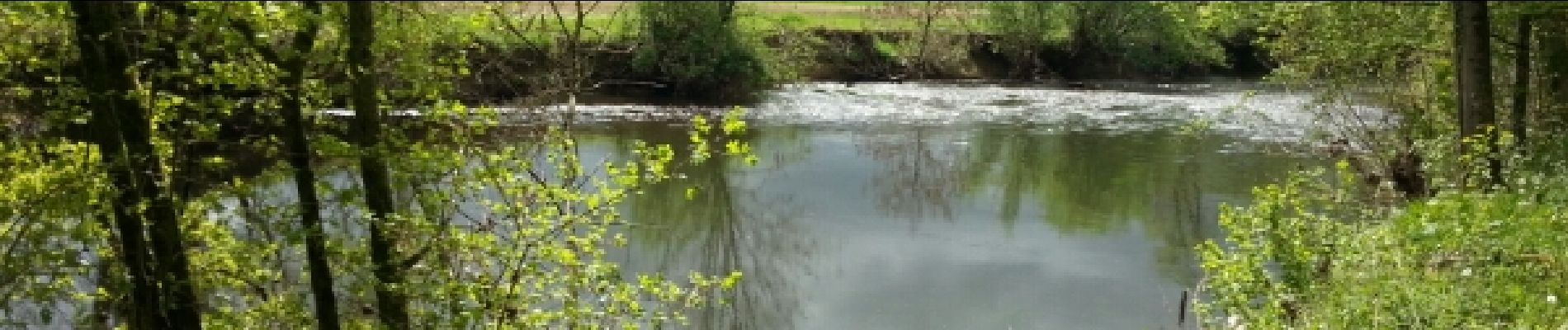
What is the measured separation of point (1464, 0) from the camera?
44.5 ft

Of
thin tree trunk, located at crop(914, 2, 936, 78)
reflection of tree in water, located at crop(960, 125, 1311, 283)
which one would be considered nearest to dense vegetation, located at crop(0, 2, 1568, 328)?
reflection of tree in water, located at crop(960, 125, 1311, 283)

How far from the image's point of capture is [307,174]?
7750 mm

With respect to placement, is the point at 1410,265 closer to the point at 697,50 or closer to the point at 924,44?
the point at 697,50

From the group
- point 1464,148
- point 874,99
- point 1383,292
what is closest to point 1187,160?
point 1464,148

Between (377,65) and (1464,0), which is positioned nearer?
(377,65)

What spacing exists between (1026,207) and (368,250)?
16819 millimetres

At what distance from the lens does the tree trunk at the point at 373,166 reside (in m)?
7.19

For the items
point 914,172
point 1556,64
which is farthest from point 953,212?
point 1556,64

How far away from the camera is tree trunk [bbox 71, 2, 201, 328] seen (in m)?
6.27

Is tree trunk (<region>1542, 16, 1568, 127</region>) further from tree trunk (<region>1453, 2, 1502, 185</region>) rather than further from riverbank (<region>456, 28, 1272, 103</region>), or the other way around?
riverbank (<region>456, 28, 1272, 103</region>)

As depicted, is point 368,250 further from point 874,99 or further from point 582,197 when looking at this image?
point 874,99

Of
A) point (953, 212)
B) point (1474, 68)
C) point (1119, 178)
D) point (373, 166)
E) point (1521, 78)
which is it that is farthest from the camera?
point (1119, 178)

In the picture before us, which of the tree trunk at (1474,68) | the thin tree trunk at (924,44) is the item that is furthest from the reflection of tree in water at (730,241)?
the thin tree trunk at (924,44)

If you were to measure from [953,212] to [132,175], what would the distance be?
58.2 feet
